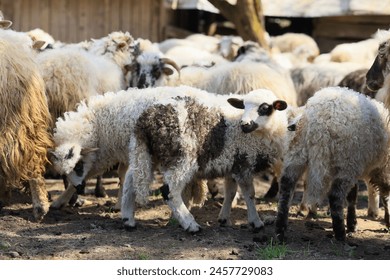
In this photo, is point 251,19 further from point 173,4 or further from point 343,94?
point 343,94

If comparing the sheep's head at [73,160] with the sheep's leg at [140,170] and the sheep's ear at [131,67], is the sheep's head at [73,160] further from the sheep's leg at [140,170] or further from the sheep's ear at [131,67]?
the sheep's ear at [131,67]

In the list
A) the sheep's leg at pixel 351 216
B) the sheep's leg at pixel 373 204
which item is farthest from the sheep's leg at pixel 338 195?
the sheep's leg at pixel 373 204

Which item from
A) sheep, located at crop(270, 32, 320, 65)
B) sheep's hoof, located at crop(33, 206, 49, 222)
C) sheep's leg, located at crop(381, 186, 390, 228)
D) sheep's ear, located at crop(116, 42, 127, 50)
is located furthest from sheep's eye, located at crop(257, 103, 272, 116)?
sheep, located at crop(270, 32, 320, 65)

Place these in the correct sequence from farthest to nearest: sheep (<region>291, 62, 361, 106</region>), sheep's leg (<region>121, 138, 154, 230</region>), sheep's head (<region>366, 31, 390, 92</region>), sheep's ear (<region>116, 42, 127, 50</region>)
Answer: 1. sheep (<region>291, 62, 361, 106</region>)
2. sheep's ear (<region>116, 42, 127, 50</region>)
3. sheep's head (<region>366, 31, 390, 92</region>)
4. sheep's leg (<region>121, 138, 154, 230</region>)

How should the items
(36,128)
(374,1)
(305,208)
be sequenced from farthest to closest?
(374,1) < (305,208) < (36,128)

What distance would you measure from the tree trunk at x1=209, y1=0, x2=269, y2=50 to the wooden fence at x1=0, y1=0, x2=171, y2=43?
3.03 metres

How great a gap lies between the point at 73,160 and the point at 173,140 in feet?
3.58

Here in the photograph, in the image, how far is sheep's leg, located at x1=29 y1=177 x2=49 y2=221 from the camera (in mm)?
7312

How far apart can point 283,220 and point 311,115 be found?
91 cm

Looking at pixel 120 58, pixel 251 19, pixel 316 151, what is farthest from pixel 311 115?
pixel 251 19

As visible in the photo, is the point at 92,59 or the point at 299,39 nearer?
the point at 92,59

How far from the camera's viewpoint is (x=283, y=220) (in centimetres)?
669

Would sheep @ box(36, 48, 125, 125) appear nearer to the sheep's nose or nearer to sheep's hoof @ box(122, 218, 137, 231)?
sheep's hoof @ box(122, 218, 137, 231)

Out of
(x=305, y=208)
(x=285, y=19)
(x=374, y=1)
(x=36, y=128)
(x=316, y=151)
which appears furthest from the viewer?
(x=285, y=19)
